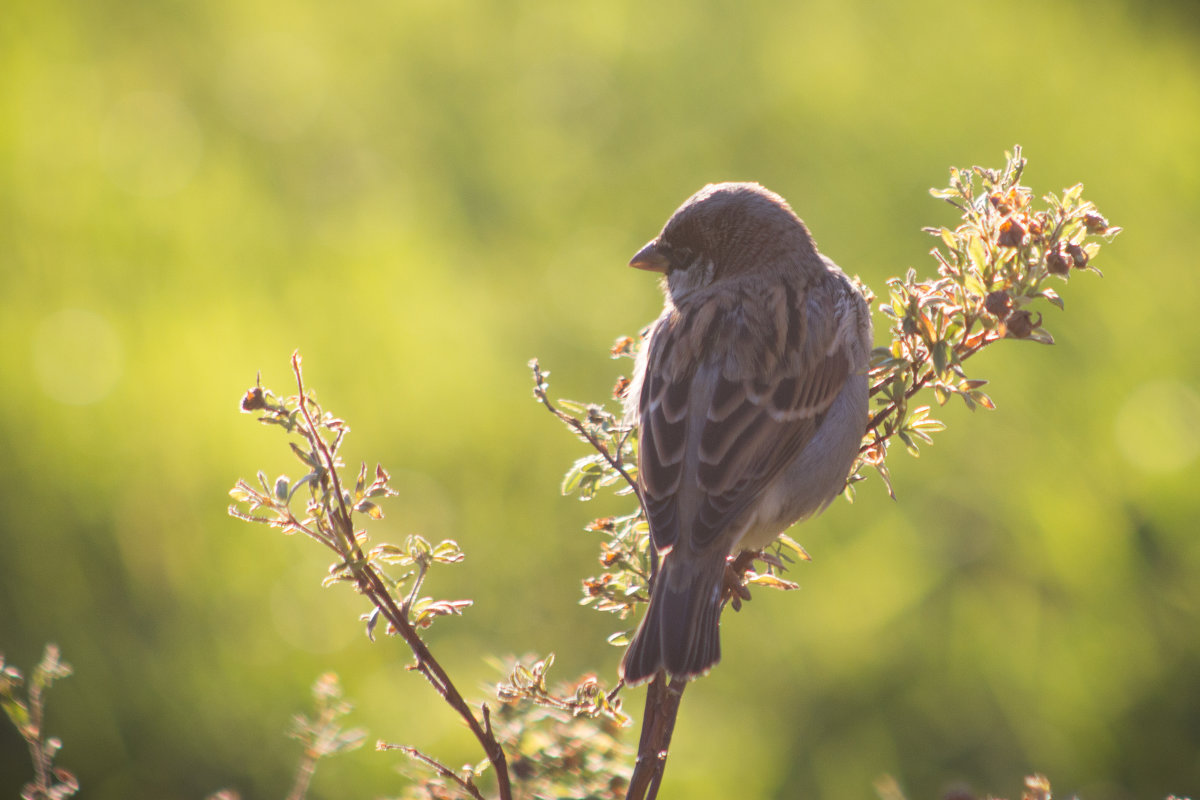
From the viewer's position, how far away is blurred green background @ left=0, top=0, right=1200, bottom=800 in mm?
2379

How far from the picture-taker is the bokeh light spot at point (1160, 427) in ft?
9.15

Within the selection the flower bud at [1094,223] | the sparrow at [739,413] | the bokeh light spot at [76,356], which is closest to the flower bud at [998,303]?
the flower bud at [1094,223]

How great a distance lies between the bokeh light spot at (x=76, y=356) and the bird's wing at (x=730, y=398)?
5.65ft

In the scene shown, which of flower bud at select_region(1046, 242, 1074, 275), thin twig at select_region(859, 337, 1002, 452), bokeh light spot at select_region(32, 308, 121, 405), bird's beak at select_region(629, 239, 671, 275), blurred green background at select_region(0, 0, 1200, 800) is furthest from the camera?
bokeh light spot at select_region(32, 308, 121, 405)

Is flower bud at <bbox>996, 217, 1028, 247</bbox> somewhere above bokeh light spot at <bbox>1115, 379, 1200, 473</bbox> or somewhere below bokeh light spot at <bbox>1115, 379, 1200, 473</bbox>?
below

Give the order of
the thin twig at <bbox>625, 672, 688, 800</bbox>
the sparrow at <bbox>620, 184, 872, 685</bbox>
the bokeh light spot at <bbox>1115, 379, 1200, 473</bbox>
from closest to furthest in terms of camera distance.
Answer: the thin twig at <bbox>625, 672, 688, 800</bbox>
the sparrow at <bbox>620, 184, 872, 685</bbox>
the bokeh light spot at <bbox>1115, 379, 1200, 473</bbox>

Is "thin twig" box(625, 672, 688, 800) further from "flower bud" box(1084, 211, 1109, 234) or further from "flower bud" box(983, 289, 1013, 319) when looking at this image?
"flower bud" box(1084, 211, 1109, 234)

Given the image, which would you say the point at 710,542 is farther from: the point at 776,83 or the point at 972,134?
the point at 776,83

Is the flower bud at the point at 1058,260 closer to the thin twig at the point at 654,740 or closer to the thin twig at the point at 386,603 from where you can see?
the thin twig at the point at 654,740

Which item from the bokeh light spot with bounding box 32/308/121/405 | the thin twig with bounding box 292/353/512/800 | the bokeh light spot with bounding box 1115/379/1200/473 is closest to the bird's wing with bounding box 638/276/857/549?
the thin twig with bounding box 292/353/512/800

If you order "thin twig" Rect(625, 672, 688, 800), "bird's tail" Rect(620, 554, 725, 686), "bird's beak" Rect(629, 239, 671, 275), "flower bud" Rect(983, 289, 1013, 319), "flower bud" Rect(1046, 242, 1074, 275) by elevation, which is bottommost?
"thin twig" Rect(625, 672, 688, 800)

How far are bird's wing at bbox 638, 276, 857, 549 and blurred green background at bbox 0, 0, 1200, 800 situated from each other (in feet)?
1.96

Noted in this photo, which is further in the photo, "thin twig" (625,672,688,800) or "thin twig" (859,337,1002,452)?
"thin twig" (859,337,1002,452)

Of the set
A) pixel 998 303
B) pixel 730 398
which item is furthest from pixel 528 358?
pixel 998 303
